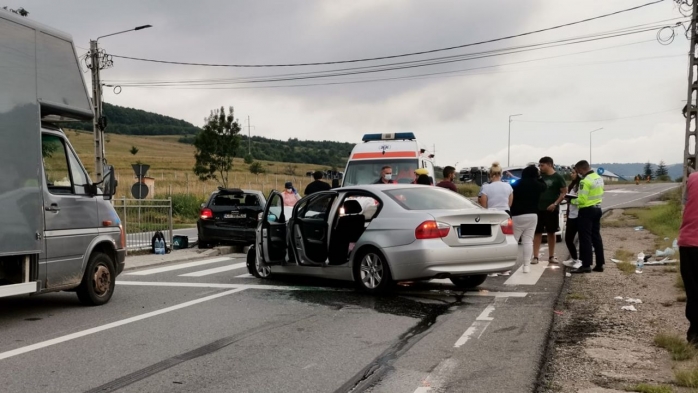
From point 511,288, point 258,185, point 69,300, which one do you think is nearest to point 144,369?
point 69,300

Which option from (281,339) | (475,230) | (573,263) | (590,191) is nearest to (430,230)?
(475,230)

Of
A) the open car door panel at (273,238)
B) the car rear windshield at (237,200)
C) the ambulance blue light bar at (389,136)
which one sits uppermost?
the ambulance blue light bar at (389,136)

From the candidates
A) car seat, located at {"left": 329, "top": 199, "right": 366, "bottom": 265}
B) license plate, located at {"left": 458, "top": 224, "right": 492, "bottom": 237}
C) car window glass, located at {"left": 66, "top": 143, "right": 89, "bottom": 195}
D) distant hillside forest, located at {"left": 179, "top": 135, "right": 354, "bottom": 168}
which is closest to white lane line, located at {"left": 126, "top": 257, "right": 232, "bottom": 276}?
car window glass, located at {"left": 66, "top": 143, "right": 89, "bottom": 195}

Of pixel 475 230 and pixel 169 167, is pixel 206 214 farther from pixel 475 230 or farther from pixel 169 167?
pixel 169 167

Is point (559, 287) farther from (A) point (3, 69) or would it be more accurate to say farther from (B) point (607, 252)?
(A) point (3, 69)

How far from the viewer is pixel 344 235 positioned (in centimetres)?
957

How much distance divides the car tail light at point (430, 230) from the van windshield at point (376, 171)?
27.7 feet

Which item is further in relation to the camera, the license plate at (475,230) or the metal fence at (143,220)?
the metal fence at (143,220)

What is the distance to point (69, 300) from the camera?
9.12m

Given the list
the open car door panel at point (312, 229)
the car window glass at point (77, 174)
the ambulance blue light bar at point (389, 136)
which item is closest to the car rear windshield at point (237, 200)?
the ambulance blue light bar at point (389, 136)

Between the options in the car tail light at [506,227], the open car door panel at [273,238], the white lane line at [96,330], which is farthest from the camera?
the open car door panel at [273,238]

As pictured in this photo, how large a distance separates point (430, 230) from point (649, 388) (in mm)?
4173

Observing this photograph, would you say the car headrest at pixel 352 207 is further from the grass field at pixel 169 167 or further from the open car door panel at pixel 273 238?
the grass field at pixel 169 167

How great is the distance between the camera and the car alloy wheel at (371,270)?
9031mm
